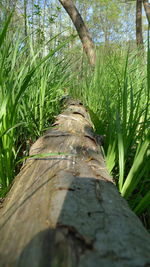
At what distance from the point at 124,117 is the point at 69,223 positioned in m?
0.60

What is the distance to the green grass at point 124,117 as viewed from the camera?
80 centimetres

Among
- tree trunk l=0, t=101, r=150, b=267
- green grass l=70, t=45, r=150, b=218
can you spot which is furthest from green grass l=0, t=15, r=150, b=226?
tree trunk l=0, t=101, r=150, b=267

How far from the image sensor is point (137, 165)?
0.76 meters

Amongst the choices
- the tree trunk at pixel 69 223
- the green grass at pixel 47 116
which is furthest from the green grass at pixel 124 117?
the tree trunk at pixel 69 223

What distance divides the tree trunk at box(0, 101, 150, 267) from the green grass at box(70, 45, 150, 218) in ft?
0.47

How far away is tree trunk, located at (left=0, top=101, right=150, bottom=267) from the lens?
1.20ft

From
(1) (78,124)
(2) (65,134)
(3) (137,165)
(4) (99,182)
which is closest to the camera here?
(4) (99,182)

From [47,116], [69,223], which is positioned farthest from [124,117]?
[47,116]

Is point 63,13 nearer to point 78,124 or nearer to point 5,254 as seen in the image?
point 78,124

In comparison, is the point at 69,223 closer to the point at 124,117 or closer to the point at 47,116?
the point at 124,117

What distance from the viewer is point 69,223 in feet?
1.44

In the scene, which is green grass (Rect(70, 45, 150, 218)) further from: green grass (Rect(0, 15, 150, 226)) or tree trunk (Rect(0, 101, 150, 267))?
tree trunk (Rect(0, 101, 150, 267))

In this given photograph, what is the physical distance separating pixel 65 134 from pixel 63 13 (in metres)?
16.7

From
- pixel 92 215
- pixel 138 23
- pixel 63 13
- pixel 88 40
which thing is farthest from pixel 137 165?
pixel 63 13
